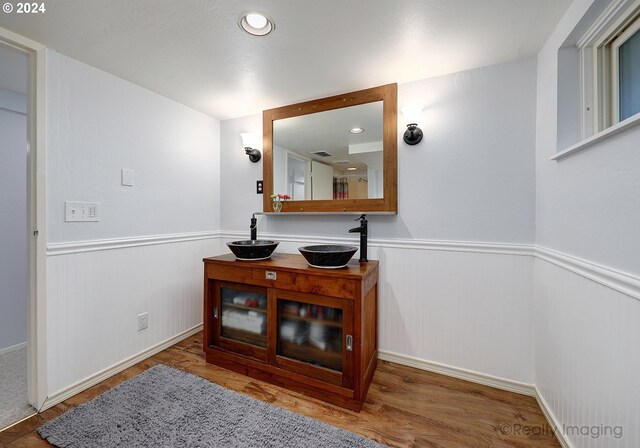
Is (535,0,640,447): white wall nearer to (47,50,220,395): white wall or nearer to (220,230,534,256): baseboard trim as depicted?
(220,230,534,256): baseboard trim

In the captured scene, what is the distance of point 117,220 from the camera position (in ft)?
6.40

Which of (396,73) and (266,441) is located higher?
(396,73)

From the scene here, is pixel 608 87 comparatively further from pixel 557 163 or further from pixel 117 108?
pixel 117 108

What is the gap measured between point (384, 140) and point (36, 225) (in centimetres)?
226

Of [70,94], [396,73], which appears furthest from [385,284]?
[70,94]

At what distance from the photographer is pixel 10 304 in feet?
7.27

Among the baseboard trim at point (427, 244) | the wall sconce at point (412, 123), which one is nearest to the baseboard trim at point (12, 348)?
the baseboard trim at point (427, 244)

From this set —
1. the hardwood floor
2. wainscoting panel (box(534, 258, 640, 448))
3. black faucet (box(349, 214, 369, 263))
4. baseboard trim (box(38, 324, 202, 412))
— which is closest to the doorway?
baseboard trim (box(38, 324, 202, 412))

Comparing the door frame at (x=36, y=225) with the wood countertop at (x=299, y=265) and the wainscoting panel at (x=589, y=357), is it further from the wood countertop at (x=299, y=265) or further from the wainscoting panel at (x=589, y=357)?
the wainscoting panel at (x=589, y=357)

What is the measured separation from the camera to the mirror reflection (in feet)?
6.88

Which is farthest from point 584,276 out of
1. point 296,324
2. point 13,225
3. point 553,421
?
point 13,225

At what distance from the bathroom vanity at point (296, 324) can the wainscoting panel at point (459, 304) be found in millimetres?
174

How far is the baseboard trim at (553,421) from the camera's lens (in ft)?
4.16

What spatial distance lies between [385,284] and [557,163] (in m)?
1.27
